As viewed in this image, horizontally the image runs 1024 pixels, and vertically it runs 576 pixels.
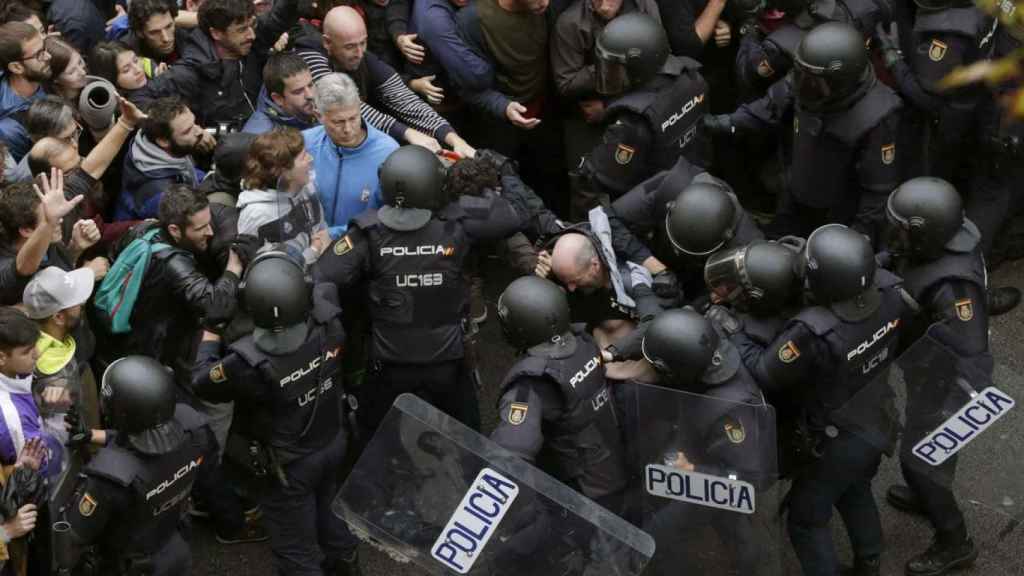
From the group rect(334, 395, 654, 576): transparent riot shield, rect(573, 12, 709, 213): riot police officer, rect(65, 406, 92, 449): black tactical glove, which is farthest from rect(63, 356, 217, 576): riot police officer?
rect(573, 12, 709, 213): riot police officer

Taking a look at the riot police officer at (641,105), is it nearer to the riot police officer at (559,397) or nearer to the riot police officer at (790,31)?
the riot police officer at (790,31)

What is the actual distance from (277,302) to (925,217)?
9.04 ft

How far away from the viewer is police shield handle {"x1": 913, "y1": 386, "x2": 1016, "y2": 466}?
5234 mm

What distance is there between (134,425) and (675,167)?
2890 millimetres

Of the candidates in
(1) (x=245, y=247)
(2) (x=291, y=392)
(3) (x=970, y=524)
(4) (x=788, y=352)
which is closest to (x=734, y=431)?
(4) (x=788, y=352)

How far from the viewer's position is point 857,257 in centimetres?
534

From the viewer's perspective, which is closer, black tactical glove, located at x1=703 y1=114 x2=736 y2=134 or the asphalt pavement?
the asphalt pavement

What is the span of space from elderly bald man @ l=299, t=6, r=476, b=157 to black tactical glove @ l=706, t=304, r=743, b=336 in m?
1.72

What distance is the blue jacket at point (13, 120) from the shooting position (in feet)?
21.6

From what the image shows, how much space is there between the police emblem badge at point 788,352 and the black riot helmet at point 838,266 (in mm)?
219

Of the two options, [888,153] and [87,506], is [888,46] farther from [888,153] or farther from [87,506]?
[87,506]

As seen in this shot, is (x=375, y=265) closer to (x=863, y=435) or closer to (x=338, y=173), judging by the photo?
(x=338, y=173)

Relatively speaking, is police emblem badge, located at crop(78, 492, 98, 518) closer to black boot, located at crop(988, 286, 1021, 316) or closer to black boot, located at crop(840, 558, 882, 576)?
black boot, located at crop(840, 558, 882, 576)

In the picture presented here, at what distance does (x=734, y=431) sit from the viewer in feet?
16.3
